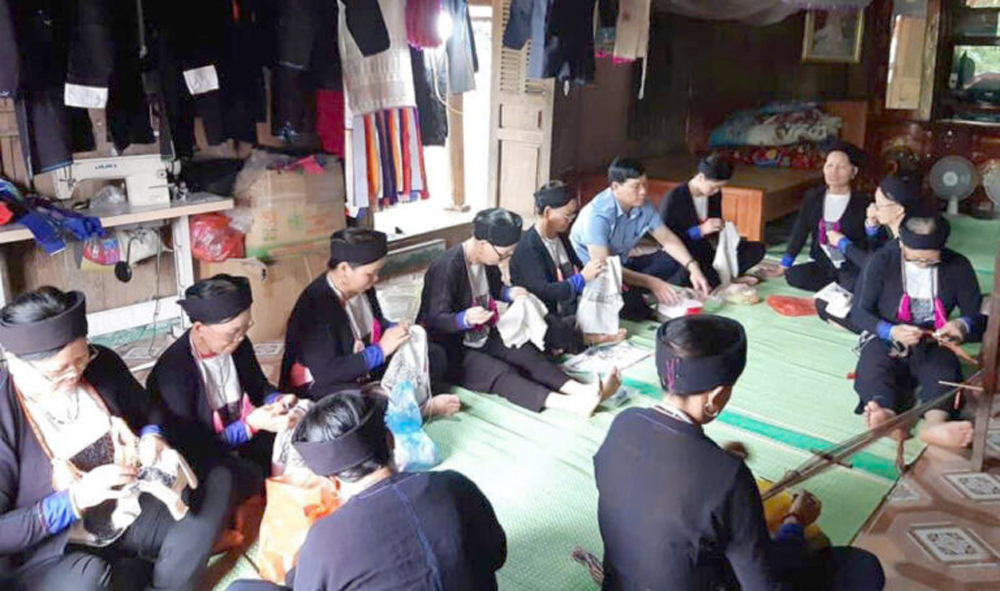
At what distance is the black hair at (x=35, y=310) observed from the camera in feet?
6.81

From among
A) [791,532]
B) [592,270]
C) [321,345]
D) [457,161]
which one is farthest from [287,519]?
[457,161]

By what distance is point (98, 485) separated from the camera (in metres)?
2.08

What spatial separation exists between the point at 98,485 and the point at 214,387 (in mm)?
→ 658

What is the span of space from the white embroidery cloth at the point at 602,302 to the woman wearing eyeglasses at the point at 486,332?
568mm

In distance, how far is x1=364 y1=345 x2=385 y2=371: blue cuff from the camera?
131 inches

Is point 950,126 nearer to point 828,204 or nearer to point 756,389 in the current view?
point 828,204

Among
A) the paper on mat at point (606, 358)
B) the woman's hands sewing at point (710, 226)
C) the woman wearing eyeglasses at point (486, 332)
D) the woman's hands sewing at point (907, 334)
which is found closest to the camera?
the woman's hands sewing at point (907, 334)

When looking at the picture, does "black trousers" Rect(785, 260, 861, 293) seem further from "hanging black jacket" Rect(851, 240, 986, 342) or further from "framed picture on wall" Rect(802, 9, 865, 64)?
"framed picture on wall" Rect(802, 9, 865, 64)

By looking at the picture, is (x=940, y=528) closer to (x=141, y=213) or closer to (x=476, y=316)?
(x=476, y=316)

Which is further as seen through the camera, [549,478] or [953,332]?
[953,332]

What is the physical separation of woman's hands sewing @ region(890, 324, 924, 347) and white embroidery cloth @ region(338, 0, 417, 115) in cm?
285

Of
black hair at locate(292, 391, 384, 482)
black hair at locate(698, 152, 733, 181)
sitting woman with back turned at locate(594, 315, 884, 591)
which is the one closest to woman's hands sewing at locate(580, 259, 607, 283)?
black hair at locate(698, 152, 733, 181)

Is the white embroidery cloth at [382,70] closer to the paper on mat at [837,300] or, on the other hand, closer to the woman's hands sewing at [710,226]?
the woman's hands sewing at [710,226]

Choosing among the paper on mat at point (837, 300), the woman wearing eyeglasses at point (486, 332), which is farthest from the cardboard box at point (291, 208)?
the paper on mat at point (837, 300)
